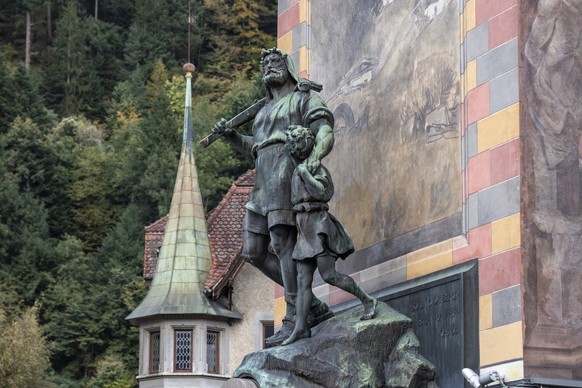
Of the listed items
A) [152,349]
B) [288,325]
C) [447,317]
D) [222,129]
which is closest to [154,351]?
[152,349]

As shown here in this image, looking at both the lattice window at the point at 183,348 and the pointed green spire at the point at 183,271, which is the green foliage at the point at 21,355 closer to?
the pointed green spire at the point at 183,271

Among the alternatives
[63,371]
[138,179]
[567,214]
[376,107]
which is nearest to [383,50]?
[376,107]

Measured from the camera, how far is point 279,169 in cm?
1405

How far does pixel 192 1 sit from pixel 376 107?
67295 mm

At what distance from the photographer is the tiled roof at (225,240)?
1554 inches

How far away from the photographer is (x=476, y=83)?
46.1 ft

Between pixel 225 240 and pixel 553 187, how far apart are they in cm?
2873

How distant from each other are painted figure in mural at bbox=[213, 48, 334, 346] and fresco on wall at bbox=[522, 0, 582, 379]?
71.0 inches

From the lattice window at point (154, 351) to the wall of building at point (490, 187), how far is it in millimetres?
25239

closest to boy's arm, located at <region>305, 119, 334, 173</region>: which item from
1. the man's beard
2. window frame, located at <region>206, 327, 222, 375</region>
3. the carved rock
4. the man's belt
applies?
the man's belt

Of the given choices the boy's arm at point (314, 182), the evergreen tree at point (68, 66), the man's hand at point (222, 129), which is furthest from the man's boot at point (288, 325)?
the evergreen tree at point (68, 66)

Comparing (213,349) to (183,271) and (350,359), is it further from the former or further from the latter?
(350,359)

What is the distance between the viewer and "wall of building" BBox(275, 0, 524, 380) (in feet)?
42.8

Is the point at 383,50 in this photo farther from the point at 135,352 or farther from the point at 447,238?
the point at 135,352
